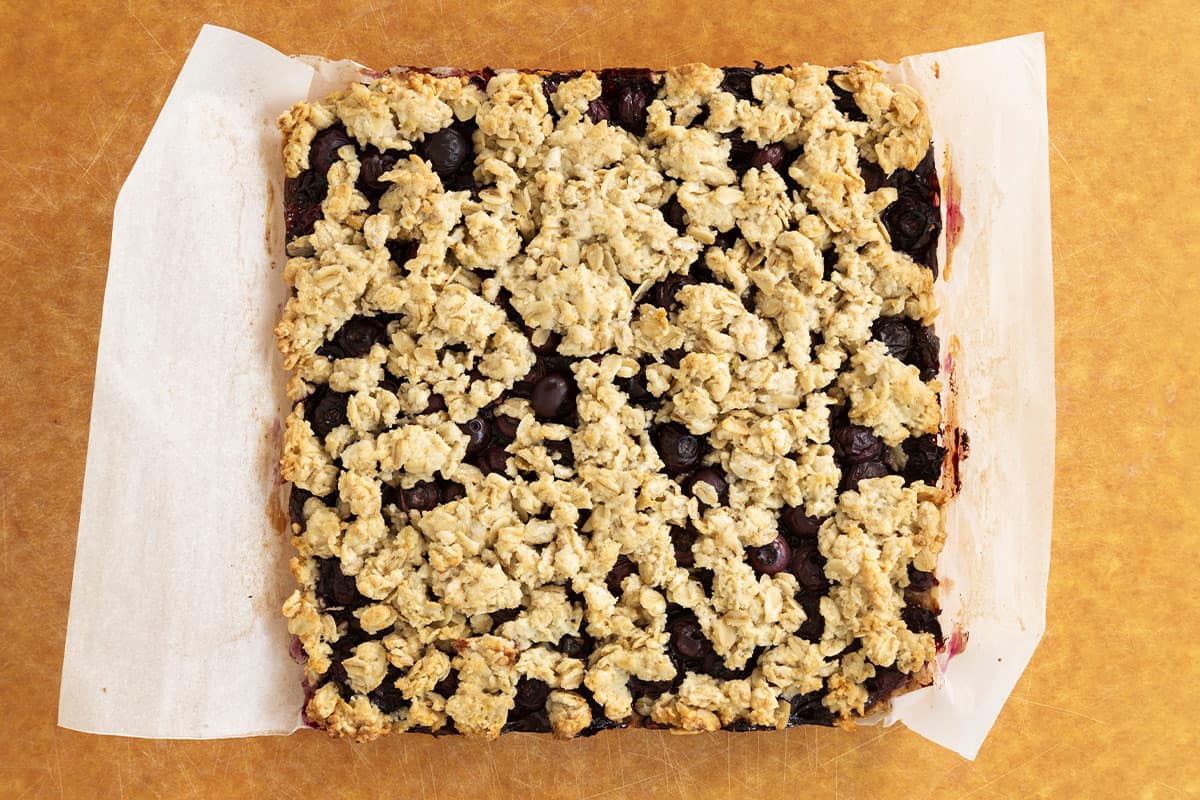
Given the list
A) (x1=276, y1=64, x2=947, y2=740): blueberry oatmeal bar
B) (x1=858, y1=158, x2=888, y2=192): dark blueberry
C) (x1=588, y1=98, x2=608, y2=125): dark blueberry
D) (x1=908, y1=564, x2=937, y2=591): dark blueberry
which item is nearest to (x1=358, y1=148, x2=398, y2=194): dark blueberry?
(x1=276, y1=64, x2=947, y2=740): blueberry oatmeal bar

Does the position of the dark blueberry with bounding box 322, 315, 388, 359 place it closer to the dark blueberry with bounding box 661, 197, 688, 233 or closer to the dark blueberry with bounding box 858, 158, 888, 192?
the dark blueberry with bounding box 661, 197, 688, 233

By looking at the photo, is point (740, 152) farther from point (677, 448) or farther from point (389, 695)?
point (389, 695)

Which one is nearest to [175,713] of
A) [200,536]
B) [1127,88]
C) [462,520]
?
[200,536]

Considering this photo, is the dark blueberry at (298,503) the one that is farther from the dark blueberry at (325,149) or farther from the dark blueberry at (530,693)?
the dark blueberry at (325,149)

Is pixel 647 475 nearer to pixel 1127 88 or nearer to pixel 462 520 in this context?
pixel 462 520

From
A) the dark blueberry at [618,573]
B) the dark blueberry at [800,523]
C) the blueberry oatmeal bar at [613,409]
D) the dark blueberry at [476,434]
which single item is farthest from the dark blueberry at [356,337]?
the dark blueberry at [800,523]

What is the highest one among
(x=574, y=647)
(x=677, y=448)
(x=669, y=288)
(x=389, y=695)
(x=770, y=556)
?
(x=669, y=288)

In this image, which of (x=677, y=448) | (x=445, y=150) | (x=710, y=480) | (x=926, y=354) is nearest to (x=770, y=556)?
(x=710, y=480)

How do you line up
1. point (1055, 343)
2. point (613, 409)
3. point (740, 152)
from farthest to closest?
point (1055, 343) → point (740, 152) → point (613, 409)
